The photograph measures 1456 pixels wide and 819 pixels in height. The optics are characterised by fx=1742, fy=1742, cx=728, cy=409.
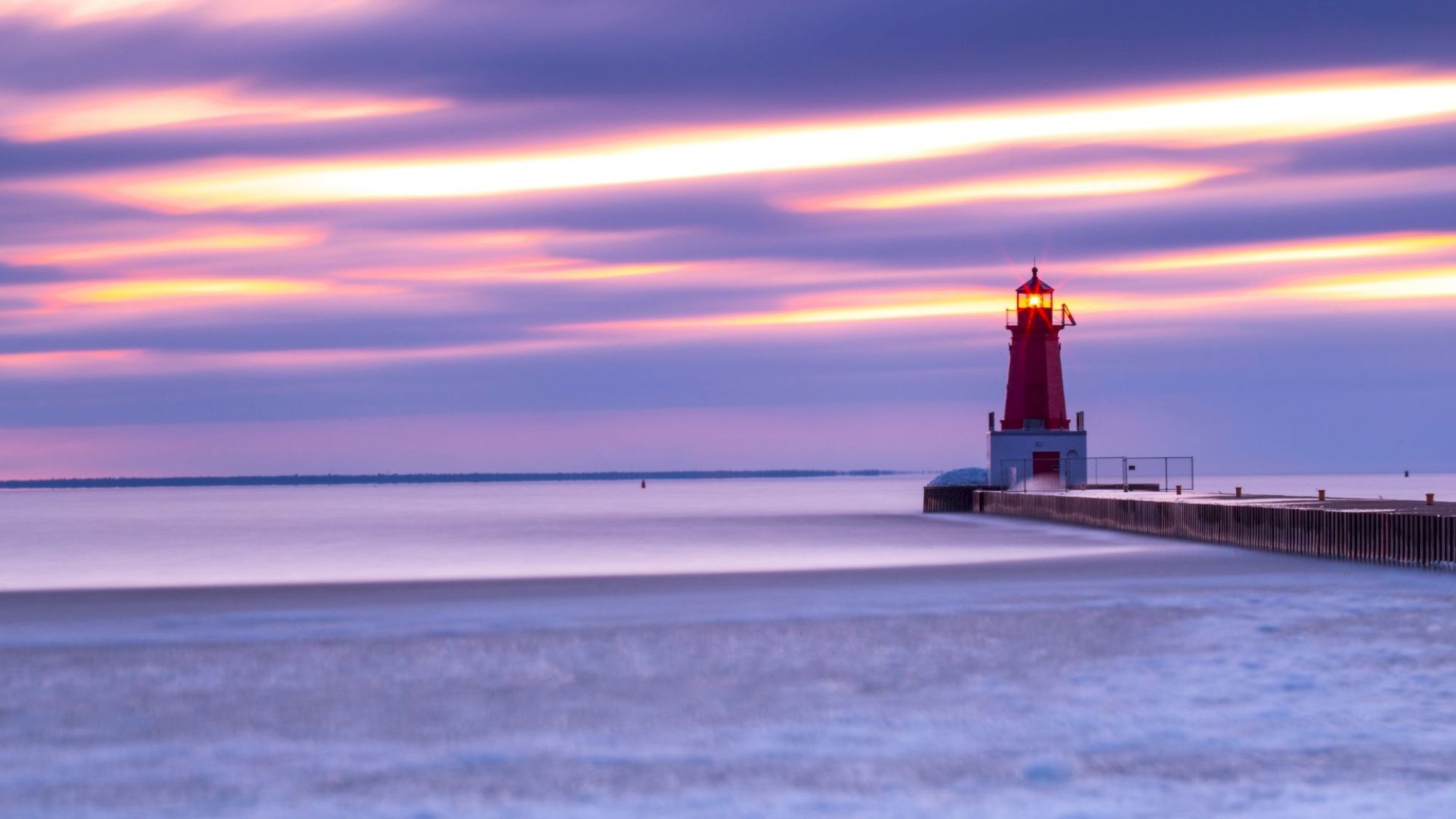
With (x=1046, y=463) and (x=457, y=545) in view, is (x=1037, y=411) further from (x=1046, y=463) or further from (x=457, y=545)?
(x=457, y=545)

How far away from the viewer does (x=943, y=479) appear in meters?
73.4

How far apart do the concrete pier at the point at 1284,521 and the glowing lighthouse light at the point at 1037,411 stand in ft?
9.60

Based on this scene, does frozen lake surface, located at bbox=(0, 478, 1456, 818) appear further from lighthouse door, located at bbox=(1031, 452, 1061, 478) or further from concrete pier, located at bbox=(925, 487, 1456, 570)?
lighthouse door, located at bbox=(1031, 452, 1061, 478)

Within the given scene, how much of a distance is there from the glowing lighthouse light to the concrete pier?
2926mm

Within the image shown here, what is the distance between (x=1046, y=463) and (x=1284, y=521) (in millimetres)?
23377

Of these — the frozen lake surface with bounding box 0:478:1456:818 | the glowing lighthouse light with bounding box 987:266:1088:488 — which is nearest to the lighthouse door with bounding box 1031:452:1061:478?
the glowing lighthouse light with bounding box 987:266:1088:488

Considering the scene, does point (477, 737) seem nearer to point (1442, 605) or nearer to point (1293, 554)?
point (1442, 605)

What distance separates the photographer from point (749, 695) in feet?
45.1

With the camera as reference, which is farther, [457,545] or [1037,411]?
[1037,411]

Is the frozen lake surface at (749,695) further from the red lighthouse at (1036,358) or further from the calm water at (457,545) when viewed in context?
the red lighthouse at (1036,358)

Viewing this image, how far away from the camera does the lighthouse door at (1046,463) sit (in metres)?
53.4

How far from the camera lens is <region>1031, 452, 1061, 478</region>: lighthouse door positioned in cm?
5344

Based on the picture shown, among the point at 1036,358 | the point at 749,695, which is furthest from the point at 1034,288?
the point at 749,695

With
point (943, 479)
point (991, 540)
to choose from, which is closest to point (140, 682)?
point (991, 540)
